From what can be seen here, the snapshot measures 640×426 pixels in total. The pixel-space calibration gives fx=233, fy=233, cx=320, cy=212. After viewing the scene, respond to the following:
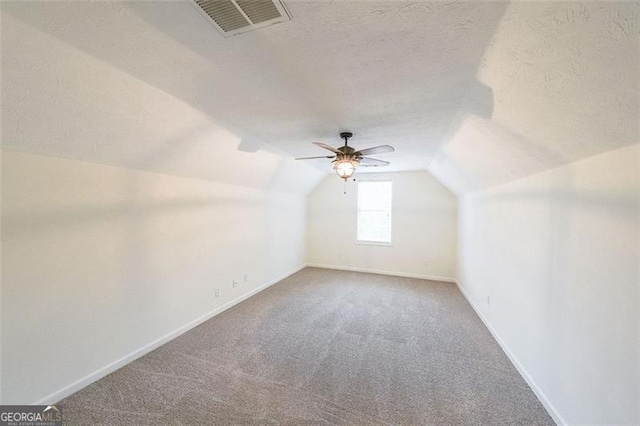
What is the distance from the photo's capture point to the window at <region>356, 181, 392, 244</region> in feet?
20.0

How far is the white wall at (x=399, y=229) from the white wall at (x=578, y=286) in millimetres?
2814

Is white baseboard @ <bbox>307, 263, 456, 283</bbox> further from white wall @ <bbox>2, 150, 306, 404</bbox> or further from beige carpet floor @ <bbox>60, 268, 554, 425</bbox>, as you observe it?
white wall @ <bbox>2, 150, 306, 404</bbox>

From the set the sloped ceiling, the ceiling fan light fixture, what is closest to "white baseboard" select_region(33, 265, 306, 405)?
the sloped ceiling

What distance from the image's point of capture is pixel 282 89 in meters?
1.93

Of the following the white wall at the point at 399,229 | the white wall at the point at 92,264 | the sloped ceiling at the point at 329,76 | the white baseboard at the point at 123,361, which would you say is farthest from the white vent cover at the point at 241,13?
the white wall at the point at 399,229

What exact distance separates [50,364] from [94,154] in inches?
70.9

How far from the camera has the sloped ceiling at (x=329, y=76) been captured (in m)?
1.13

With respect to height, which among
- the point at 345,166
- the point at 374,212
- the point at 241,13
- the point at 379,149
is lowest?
the point at 374,212

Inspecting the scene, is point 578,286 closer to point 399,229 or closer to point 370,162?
→ point 370,162

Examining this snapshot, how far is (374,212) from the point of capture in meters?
6.22

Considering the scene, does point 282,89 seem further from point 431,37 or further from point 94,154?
point 94,154

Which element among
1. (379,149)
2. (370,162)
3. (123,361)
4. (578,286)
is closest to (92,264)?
(123,361)

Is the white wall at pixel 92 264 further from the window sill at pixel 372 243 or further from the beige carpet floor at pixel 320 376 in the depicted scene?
the window sill at pixel 372 243

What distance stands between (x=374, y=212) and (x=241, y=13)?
17.9 feet
